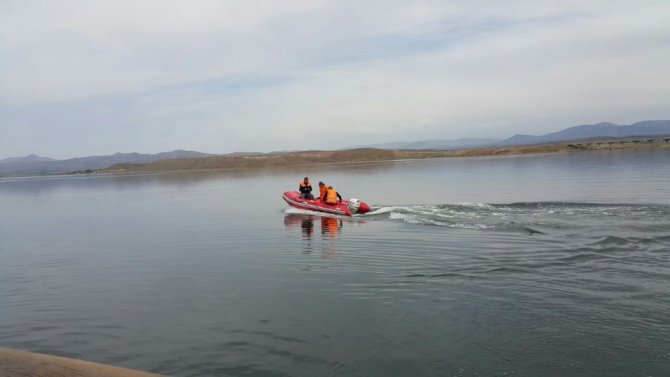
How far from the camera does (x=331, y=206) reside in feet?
84.3

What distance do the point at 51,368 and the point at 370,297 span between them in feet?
24.9

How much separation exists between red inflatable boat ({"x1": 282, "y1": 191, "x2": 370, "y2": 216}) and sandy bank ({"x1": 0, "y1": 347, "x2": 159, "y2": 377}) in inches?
827

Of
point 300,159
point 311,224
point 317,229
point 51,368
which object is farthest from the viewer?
point 300,159

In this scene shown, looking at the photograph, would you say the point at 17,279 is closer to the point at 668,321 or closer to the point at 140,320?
the point at 140,320

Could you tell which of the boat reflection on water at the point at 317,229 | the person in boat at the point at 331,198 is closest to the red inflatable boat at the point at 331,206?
the person in boat at the point at 331,198

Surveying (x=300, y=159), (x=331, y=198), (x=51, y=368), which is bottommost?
(x=331, y=198)

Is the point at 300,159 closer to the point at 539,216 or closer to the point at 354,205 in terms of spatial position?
the point at 354,205

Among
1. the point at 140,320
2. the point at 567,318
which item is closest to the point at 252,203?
the point at 140,320

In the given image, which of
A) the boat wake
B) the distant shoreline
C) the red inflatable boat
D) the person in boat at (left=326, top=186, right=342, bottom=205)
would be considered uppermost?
the distant shoreline

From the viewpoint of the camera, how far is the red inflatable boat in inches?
963

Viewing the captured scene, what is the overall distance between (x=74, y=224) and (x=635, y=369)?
28848 mm

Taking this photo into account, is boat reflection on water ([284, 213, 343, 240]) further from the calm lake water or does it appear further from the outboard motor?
the outboard motor

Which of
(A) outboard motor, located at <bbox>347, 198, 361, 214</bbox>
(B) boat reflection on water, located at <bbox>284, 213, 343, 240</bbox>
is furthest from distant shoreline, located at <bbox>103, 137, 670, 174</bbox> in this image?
(A) outboard motor, located at <bbox>347, 198, 361, 214</bbox>

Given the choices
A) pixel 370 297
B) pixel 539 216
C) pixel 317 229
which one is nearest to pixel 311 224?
pixel 317 229
